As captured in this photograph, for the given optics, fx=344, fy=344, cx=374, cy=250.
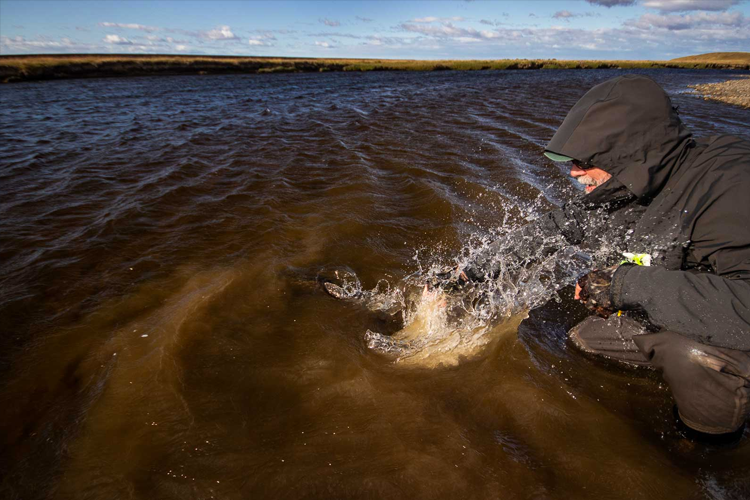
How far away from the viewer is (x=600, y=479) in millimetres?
2275

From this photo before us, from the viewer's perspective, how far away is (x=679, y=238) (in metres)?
2.37

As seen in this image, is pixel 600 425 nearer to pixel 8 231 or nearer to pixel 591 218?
pixel 591 218

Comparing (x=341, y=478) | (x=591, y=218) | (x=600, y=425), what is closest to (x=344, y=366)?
(x=341, y=478)

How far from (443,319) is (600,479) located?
66.9 inches

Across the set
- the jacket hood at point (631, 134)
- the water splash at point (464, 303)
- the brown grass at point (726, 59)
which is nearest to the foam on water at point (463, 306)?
the water splash at point (464, 303)

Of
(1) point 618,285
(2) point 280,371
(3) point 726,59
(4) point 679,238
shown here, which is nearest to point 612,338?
(1) point 618,285

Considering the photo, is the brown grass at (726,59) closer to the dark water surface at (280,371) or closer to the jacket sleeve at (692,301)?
the dark water surface at (280,371)

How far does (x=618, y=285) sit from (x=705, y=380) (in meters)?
A: 0.79

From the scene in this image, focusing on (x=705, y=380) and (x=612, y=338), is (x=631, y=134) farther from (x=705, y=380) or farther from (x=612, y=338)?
(x=612, y=338)

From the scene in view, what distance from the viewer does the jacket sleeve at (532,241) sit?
305 centimetres

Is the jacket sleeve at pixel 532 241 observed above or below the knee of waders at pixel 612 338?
above

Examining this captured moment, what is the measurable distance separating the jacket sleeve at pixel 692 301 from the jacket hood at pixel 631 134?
59cm

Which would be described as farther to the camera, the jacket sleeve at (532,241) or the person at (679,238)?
the jacket sleeve at (532,241)

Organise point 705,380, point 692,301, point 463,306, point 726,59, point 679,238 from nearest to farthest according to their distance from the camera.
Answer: point 692,301, point 705,380, point 679,238, point 463,306, point 726,59
